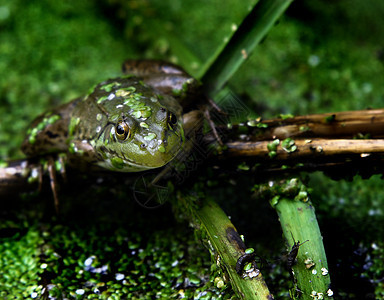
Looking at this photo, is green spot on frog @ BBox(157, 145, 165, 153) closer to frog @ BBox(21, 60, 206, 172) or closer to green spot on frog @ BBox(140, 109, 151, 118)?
frog @ BBox(21, 60, 206, 172)

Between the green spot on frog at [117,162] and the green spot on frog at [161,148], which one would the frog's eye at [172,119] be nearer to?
the green spot on frog at [161,148]

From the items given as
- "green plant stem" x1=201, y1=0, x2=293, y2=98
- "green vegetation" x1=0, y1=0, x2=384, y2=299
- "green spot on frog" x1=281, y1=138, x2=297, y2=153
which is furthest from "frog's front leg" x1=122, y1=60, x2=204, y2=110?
"green spot on frog" x1=281, y1=138, x2=297, y2=153

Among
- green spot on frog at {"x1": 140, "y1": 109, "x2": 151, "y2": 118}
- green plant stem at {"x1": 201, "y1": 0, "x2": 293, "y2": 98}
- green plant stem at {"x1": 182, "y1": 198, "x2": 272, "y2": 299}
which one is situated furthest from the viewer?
green plant stem at {"x1": 201, "y1": 0, "x2": 293, "y2": 98}

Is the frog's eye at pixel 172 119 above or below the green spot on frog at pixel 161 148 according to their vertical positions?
above

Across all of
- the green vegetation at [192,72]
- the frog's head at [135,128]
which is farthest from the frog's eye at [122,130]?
the green vegetation at [192,72]

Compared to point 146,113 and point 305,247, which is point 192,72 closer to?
point 146,113

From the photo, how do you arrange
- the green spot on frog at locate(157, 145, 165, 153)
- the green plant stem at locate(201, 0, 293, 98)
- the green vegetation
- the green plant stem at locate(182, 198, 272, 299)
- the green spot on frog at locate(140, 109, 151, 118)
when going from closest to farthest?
the green plant stem at locate(182, 198, 272, 299), the green spot on frog at locate(157, 145, 165, 153), the green spot on frog at locate(140, 109, 151, 118), the green vegetation, the green plant stem at locate(201, 0, 293, 98)

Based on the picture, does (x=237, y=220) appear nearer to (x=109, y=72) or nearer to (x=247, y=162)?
(x=247, y=162)
